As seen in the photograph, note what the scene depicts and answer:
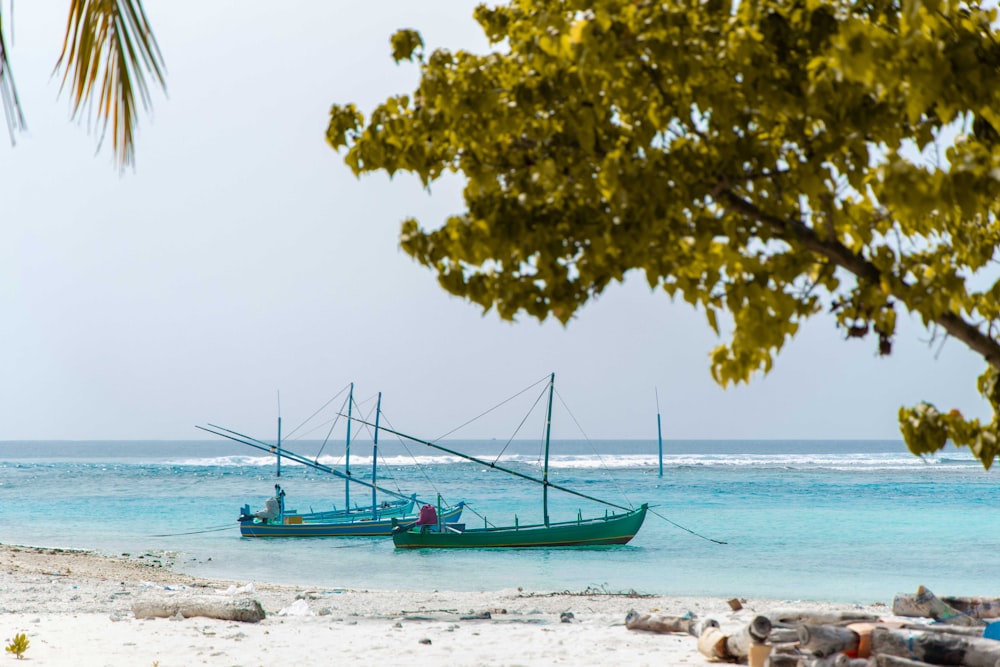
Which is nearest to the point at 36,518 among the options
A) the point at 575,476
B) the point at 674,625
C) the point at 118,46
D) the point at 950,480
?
the point at 674,625

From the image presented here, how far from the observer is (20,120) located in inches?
116

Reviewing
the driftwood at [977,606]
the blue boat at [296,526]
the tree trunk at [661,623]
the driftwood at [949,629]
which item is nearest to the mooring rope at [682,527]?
the blue boat at [296,526]

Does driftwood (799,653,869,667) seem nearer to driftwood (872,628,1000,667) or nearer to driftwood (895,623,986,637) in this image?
driftwood (872,628,1000,667)

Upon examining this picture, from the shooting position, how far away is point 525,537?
80.6 ft

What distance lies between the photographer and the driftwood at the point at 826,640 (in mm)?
6574

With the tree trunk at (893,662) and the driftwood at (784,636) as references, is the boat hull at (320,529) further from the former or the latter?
the tree trunk at (893,662)

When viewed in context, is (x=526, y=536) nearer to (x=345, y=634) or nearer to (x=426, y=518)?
(x=426, y=518)

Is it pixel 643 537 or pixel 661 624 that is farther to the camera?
pixel 643 537

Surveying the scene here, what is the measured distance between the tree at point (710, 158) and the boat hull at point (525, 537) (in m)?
21.8

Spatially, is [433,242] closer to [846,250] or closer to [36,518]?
[846,250]

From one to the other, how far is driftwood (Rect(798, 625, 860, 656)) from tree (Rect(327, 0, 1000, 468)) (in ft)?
12.1

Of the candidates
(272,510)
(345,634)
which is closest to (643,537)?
(272,510)

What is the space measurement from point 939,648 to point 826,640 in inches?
28.9

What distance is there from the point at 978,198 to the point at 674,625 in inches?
288
